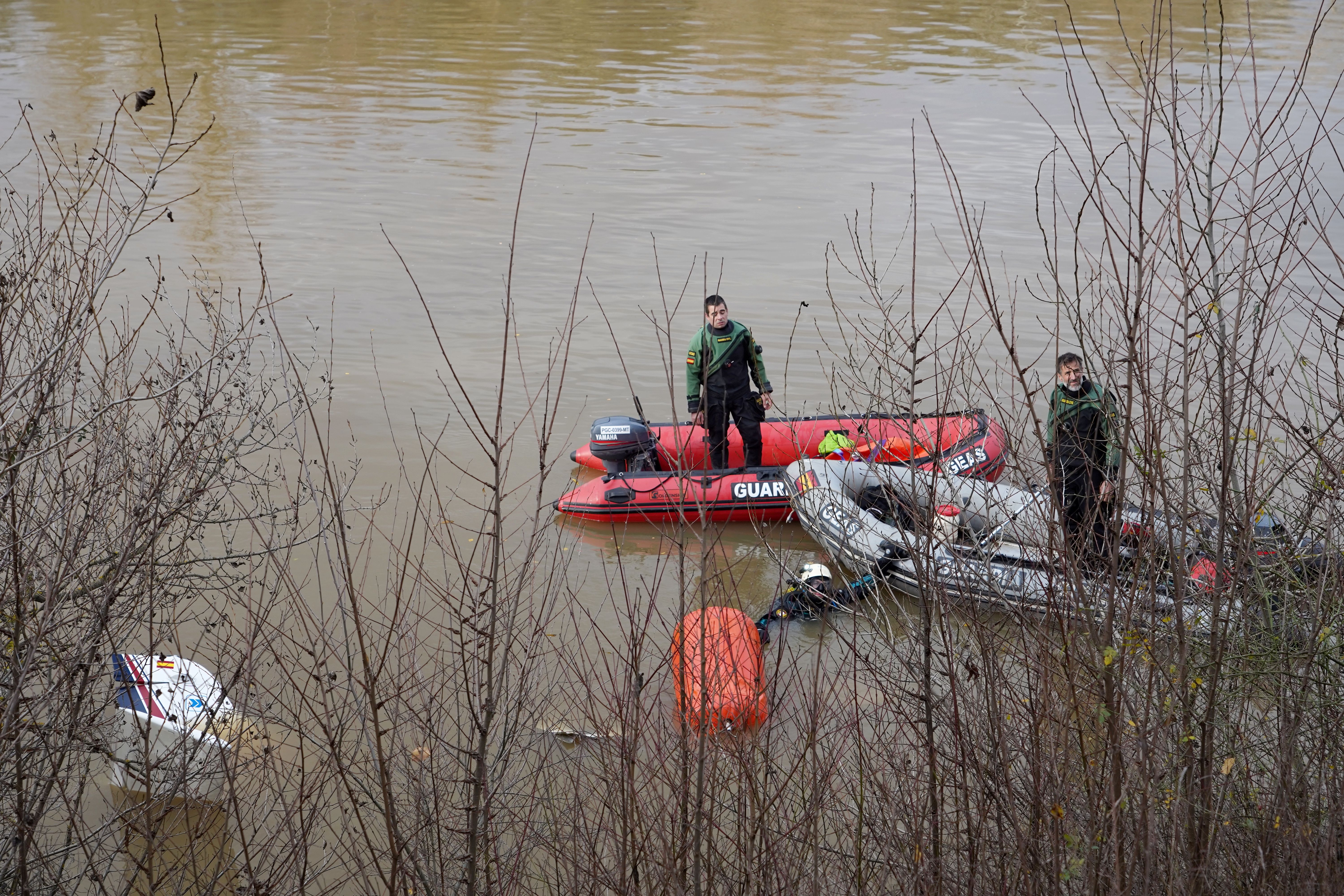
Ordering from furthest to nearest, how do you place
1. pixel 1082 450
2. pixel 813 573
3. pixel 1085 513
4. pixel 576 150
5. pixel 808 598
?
pixel 576 150 < pixel 813 573 < pixel 808 598 < pixel 1085 513 < pixel 1082 450

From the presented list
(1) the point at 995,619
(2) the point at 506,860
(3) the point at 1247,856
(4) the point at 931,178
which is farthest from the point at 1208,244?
(4) the point at 931,178

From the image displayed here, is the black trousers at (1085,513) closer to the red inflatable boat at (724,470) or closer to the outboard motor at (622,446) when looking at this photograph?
the red inflatable boat at (724,470)

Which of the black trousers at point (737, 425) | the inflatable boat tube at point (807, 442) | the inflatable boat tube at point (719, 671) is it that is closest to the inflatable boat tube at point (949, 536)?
the inflatable boat tube at point (807, 442)

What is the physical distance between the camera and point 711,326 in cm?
855

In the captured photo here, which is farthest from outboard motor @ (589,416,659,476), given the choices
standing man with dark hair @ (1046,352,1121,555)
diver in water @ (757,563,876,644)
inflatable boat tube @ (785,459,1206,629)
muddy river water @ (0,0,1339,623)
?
standing man with dark hair @ (1046,352,1121,555)

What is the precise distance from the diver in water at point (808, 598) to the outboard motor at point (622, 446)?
6.57 feet

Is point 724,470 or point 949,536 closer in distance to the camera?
point 949,536

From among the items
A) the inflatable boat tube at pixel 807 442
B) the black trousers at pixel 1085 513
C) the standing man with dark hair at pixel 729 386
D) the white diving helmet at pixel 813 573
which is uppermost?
the black trousers at pixel 1085 513

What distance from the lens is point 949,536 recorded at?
4262 mm

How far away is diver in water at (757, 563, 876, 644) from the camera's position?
21.1 feet

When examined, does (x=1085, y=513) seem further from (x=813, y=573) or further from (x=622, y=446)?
(x=622, y=446)

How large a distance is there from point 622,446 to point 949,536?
17.6 ft

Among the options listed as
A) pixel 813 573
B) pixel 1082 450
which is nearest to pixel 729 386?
pixel 813 573

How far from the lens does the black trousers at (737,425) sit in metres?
9.09
